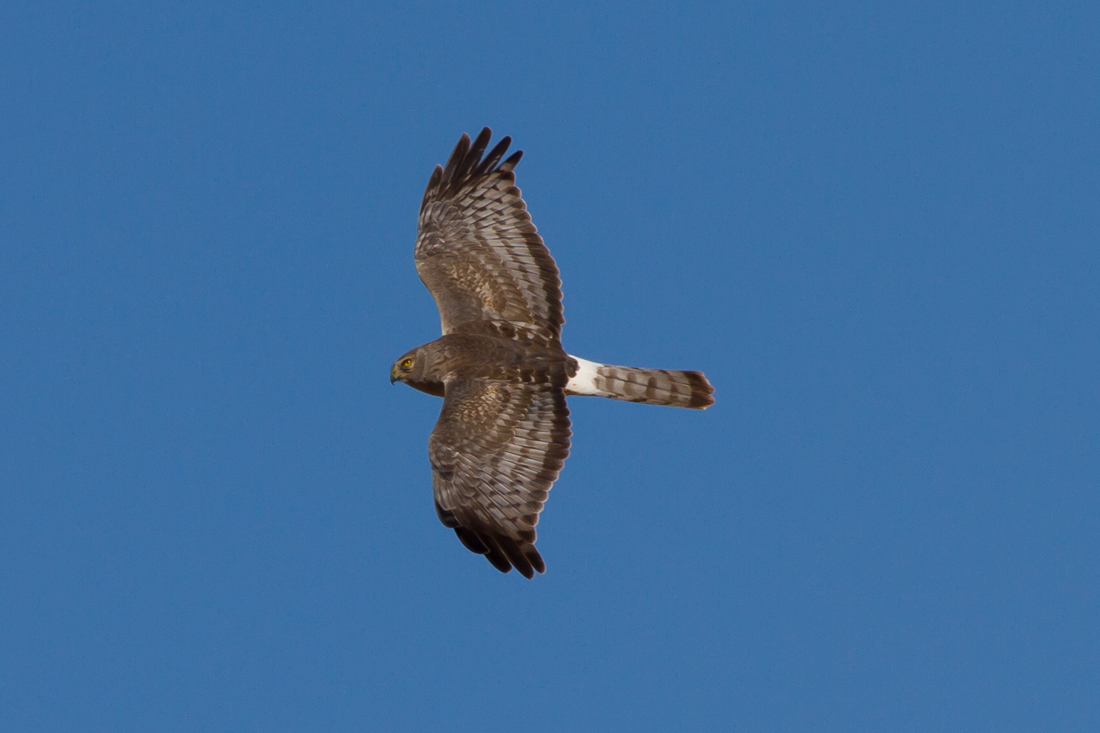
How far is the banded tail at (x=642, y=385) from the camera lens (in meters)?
9.24

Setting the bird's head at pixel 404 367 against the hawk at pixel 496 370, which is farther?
the bird's head at pixel 404 367

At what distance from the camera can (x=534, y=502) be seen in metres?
8.62

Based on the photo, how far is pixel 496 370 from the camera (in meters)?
9.07

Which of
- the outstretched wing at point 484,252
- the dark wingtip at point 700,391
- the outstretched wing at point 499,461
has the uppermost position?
the outstretched wing at point 484,252

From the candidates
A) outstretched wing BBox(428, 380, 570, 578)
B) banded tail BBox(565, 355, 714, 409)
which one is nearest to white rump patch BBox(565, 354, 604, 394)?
banded tail BBox(565, 355, 714, 409)

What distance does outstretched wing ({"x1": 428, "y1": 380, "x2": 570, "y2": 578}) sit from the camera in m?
8.53

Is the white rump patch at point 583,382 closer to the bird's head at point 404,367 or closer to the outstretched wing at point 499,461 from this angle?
the outstretched wing at point 499,461

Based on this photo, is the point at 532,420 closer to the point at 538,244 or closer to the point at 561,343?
the point at 561,343

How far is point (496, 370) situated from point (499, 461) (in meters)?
0.71

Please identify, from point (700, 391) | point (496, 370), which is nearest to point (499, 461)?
point (496, 370)

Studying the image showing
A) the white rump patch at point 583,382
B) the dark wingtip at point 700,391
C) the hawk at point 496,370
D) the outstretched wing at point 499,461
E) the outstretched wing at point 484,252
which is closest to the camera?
the outstretched wing at point 499,461

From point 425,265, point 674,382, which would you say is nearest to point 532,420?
point 674,382

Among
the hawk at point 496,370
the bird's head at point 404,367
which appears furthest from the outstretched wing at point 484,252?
the bird's head at point 404,367

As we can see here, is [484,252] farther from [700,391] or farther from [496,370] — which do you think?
[700,391]
